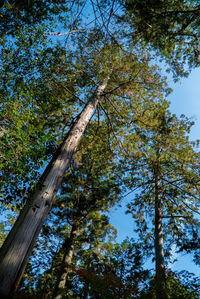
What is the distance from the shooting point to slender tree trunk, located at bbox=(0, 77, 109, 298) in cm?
150

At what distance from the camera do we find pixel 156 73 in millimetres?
6668

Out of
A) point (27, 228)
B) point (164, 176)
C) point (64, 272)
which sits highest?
point (164, 176)

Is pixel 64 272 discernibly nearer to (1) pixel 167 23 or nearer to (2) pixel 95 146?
(2) pixel 95 146

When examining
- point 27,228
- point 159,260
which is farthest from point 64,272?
point 27,228

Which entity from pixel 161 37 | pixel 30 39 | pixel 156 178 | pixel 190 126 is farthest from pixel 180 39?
pixel 156 178

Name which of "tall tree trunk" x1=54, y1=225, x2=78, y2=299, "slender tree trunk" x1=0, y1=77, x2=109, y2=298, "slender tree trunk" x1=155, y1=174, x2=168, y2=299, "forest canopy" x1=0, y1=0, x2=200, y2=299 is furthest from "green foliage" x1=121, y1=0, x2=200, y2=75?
"tall tree trunk" x1=54, y1=225, x2=78, y2=299

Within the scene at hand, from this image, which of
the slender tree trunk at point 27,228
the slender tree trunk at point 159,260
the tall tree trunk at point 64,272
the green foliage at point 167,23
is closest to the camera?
the slender tree trunk at point 27,228

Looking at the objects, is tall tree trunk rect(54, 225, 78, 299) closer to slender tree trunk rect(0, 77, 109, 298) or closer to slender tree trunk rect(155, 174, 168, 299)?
slender tree trunk rect(155, 174, 168, 299)

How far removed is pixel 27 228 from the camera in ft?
6.10

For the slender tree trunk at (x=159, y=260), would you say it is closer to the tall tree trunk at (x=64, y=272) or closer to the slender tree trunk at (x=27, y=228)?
the tall tree trunk at (x=64, y=272)

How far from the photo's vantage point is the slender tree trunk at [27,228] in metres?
1.50

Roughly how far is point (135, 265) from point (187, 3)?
361 inches

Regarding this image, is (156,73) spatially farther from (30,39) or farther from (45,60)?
(30,39)

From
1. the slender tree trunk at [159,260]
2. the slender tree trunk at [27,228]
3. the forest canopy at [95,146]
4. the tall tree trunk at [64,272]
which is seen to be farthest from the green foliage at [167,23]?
the tall tree trunk at [64,272]
